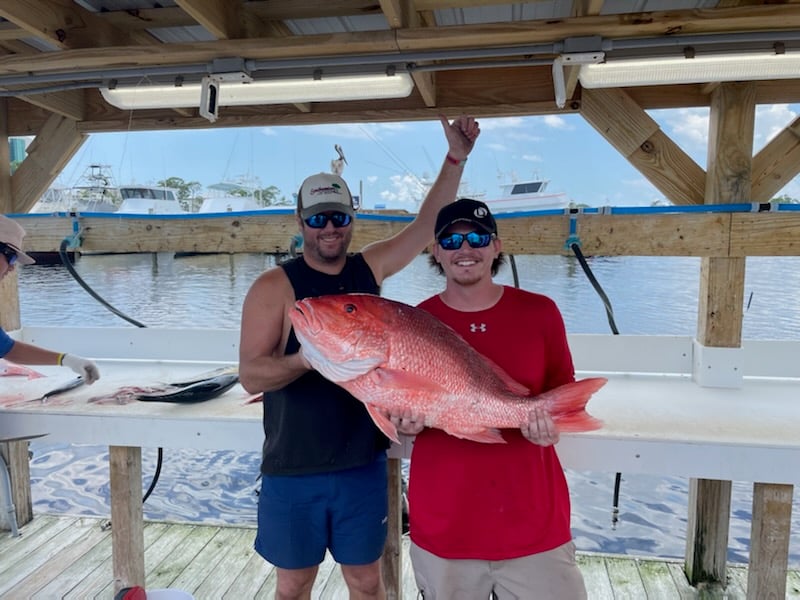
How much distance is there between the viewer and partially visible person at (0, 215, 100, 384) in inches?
95.2

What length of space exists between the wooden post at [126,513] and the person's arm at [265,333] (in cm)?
110

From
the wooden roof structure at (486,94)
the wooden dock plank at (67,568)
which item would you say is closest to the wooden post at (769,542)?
the wooden roof structure at (486,94)

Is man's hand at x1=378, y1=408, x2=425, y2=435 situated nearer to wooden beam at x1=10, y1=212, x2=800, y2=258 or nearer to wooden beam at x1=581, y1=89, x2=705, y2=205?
wooden beam at x1=10, y1=212, x2=800, y2=258

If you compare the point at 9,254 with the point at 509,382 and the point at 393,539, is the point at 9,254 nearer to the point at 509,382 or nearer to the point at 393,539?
the point at 393,539

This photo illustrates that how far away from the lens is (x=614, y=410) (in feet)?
7.96

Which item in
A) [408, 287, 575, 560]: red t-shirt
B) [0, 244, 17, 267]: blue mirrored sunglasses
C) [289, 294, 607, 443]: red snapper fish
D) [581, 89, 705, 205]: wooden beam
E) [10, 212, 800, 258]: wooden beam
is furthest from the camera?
[581, 89, 705, 205]: wooden beam

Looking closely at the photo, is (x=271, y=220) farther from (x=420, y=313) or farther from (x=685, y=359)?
(x=685, y=359)

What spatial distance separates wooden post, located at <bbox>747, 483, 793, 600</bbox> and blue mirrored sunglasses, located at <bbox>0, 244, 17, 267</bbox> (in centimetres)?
330

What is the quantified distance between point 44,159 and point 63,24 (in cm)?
147

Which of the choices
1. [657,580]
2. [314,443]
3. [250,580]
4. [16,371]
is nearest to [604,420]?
[314,443]

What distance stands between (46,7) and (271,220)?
4.28 ft

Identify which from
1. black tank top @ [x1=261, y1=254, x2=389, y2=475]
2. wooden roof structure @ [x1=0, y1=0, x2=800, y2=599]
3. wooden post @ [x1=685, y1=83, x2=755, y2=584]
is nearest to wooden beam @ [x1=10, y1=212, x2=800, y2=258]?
wooden roof structure @ [x1=0, y1=0, x2=800, y2=599]

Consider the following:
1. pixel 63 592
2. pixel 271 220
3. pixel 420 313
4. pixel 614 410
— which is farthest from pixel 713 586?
pixel 63 592

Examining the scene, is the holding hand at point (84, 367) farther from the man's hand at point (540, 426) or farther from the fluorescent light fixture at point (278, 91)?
the man's hand at point (540, 426)
